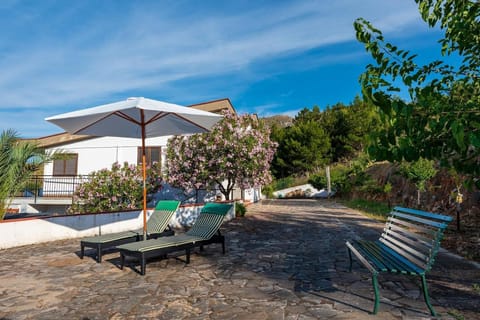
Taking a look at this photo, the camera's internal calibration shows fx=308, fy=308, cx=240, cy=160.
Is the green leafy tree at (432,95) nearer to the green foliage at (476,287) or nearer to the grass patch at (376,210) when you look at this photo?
the green foliage at (476,287)

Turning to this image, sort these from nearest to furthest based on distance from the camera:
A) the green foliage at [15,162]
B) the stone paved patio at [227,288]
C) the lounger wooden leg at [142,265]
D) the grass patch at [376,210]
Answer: the stone paved patio at [227,288] < the lounger wooden leg at [142,265] < the green foliage at [15,162] < the grass patch at [376,210]

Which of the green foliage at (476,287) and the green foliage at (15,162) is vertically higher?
the green foliage at (15,162)

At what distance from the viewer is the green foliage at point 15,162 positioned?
23.8ft

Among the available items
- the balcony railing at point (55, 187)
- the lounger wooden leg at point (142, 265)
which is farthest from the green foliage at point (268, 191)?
the lounger wooden leg at point (142, 265)

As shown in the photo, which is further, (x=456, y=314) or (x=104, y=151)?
(x=104, y=151)

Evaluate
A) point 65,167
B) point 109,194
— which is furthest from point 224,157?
point 65,167

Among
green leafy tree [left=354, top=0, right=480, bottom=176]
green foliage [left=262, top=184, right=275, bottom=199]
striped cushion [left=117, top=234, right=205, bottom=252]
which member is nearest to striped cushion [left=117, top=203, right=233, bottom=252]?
striped cushion [left=117, top=234, right=205, bottom=252]

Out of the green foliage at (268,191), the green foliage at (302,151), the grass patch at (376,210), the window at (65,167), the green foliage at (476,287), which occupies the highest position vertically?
the green foliage at (302,151)

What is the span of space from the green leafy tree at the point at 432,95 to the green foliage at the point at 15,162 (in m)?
8.03

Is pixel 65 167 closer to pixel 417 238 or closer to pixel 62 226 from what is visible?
pixel 62 226

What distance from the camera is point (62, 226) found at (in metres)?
7.62

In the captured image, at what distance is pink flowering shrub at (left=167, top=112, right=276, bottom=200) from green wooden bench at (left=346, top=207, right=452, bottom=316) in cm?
687

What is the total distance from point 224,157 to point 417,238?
324 inches

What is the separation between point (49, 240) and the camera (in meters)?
7.39
